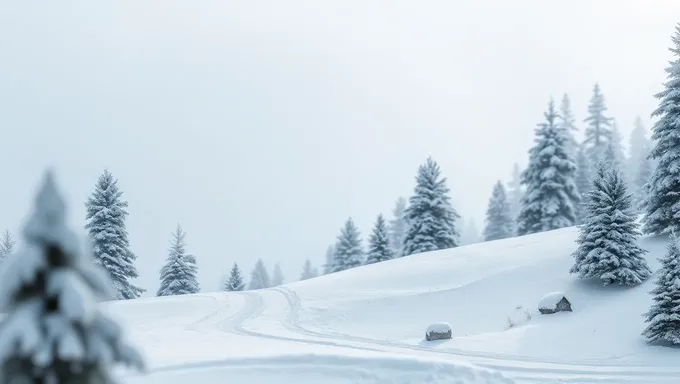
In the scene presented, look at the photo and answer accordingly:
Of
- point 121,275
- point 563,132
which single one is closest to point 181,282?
Answer: point 121,275

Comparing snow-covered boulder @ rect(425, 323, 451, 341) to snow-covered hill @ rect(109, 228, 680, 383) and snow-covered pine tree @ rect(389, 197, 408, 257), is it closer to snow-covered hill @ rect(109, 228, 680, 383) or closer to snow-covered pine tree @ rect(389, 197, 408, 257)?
snow-covered hill @ rect(109, 228, 680, 383)

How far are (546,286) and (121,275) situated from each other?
27.2 m

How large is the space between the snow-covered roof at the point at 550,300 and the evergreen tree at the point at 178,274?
29020 mm

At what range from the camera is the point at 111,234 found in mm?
37562

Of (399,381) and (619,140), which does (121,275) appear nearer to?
(399,381)

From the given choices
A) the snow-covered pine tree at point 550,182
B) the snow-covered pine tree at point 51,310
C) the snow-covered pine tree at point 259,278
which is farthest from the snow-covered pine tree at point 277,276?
the snow-covered pine tree at point 51,310

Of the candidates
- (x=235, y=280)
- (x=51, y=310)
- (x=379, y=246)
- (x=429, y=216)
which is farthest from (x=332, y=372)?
(x=235, y=280)

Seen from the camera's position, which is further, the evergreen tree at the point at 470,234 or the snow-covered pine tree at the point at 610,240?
the evergreen tree at the point at 470,234

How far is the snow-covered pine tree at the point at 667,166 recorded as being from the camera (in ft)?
94.2

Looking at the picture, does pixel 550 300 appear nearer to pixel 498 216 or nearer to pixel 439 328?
pixel 439 328

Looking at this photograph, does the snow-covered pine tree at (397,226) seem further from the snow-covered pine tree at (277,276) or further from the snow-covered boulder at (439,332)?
the snow-covered boulder at (439,332)

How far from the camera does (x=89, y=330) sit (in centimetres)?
564

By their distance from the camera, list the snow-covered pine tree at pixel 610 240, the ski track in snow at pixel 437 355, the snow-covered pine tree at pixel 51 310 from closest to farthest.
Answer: the snow-covered pine tree at pixel 51 310 → the ski track in snow at pixel 437 355 → the snow-covered pine tree at pixel 610 240

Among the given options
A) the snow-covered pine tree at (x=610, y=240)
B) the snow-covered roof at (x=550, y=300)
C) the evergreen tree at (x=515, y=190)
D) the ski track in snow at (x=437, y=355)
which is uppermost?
the evergreen tree at (x=515, y=190)
